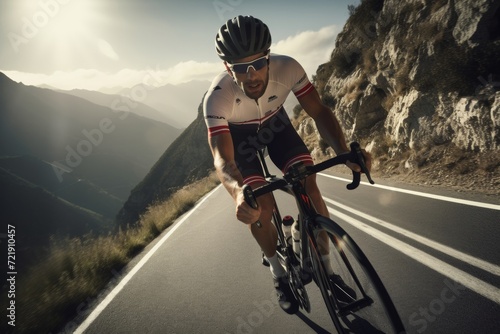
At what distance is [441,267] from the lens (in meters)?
2.88

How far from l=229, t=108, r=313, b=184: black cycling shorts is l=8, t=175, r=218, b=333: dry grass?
2942 millimetres

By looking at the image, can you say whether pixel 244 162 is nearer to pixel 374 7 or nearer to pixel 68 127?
pixel 374 7

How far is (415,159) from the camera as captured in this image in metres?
7.93

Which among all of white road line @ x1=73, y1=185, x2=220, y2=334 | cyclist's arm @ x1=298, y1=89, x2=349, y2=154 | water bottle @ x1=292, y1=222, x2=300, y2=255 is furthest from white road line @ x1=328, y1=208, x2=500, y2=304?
white road line @ x1=73, y1=185, x2=220, y2=334

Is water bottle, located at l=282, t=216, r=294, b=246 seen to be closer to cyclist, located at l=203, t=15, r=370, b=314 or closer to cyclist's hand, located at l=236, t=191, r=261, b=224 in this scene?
cyclist, located at l=203, t=15, r=370, b=314

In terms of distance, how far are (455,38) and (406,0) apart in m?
5.11

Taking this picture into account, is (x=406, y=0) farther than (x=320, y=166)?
Yes

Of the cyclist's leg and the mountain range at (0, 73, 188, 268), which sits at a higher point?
the mountain range at (0, 73, 188, 268)

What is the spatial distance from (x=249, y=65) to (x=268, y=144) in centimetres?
108

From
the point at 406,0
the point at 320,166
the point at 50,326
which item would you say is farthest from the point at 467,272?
the point at 406,0

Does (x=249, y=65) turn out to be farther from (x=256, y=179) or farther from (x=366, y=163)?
(x=366, y=163)

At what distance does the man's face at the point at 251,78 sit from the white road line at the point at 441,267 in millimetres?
2597

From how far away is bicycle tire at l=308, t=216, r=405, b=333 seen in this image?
1610 millimetres

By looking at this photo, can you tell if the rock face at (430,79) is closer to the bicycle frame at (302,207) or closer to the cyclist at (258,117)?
the cyclist at (258,117)
